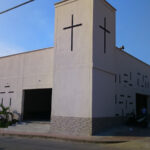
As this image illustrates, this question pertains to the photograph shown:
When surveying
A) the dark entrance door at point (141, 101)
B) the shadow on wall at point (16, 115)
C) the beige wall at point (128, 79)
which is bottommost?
the shadow on wall at point (16, 115)

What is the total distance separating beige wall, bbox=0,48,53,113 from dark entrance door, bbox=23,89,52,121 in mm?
1357

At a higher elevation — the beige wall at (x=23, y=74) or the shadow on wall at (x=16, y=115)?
the beige wall at (x=23, y=74)

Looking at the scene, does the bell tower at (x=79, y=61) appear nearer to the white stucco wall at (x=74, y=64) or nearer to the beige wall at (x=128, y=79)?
the white stucco wall at (x=74, y=64)

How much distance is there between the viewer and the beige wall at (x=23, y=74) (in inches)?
709

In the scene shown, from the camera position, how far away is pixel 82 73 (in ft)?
47.0

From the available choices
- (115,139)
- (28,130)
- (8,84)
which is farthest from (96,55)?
(8,84)

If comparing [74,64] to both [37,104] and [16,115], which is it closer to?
[16,115]

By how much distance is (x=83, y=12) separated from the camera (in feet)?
49.5

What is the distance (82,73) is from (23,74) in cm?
728

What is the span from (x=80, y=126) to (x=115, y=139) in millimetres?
2631

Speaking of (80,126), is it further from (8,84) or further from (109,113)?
(8,84)

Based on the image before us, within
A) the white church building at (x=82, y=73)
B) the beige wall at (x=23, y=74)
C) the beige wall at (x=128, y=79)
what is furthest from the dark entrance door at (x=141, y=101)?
the beige wall at (x=23, y=74)

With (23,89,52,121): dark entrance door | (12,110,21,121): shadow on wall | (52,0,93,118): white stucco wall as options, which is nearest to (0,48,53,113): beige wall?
(12,110,21,121): shadow on wall

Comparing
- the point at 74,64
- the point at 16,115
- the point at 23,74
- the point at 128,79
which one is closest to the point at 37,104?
the point at 16,115
